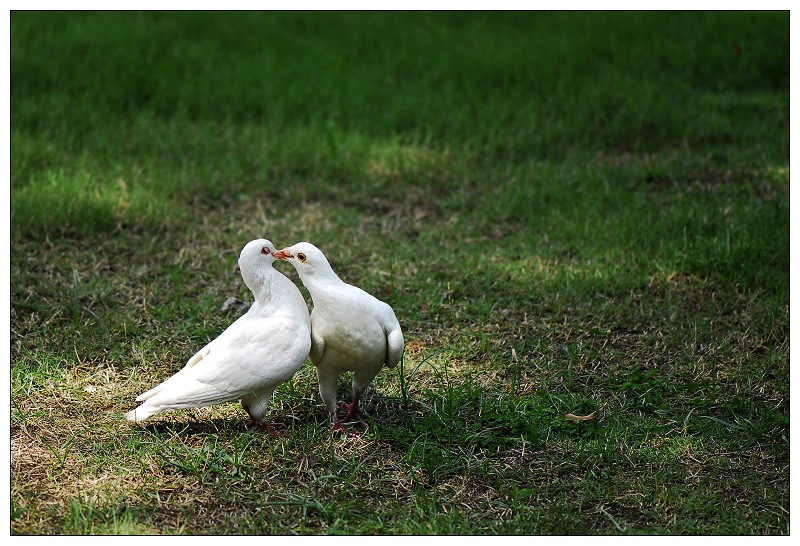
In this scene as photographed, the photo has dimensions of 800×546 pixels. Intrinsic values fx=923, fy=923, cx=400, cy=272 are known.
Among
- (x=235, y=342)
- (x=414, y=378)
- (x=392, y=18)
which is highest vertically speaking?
(x=392, y=18)

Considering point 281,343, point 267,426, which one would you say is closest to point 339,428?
point 267,426

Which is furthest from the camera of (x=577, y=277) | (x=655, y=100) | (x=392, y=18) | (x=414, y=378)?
(x=392, y=18)

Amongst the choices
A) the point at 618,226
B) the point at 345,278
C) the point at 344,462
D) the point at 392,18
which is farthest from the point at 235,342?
the point at 392,18

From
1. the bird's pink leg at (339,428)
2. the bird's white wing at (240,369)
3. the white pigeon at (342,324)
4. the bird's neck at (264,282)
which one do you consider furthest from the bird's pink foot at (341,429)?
the bird's neck at (264,282)

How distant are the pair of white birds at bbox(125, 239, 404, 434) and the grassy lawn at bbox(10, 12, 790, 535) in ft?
0.68

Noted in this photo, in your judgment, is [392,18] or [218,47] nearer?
[218,47]

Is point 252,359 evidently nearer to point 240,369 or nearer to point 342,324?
point 240,369

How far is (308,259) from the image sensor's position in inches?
130

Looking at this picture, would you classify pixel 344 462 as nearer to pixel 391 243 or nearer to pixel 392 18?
pixel 391 243

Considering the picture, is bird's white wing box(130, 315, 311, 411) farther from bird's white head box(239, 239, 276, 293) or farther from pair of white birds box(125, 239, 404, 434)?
bird's white head box(239, 239, 276, 293)

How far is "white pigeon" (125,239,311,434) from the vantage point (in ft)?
10.5

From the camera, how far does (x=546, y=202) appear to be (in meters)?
5.83

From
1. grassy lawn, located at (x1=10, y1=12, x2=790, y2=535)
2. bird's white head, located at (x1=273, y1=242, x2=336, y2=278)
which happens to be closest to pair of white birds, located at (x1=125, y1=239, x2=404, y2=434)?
bird's white head, located at (x1=273, y1=242, x2=336, y2=278)

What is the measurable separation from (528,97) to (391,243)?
268 cm
